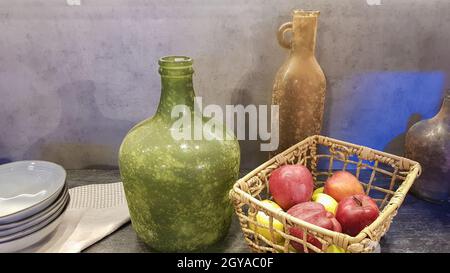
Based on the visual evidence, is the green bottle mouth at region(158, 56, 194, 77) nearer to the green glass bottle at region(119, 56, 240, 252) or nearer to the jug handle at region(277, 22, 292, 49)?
the green glass bottle at region(119, 56, 240, 252)

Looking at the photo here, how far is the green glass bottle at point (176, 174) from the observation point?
668 mm

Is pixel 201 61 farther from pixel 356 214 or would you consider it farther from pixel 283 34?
pixel 356 214

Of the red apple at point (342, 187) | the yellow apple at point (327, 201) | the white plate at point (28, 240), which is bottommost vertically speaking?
the white plate at point (28, 240)

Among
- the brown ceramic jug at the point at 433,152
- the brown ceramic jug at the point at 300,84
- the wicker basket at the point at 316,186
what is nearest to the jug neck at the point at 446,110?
the brown ceramic jug at the point at 433,152

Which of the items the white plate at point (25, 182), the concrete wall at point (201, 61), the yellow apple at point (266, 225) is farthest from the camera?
the concrete wall at point (201, 61)

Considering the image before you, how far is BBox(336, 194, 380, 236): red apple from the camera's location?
67 cm

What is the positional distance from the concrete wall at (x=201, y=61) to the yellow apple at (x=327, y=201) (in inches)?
12.7

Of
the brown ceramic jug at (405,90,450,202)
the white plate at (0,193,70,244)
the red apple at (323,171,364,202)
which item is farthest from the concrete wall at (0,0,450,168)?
the white plate at (0,193,70,244)

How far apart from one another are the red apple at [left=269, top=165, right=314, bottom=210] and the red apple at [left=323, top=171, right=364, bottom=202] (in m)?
0.06

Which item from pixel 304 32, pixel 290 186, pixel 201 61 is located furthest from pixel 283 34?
pixel 290 186

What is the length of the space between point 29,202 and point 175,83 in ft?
1.35

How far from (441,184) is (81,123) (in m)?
0.93

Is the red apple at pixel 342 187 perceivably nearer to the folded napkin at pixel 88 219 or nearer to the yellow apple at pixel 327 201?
the yellow apple at pixel 327 201

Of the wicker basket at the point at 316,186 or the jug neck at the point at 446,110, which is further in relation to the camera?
the jug neck at the point at 446,110
